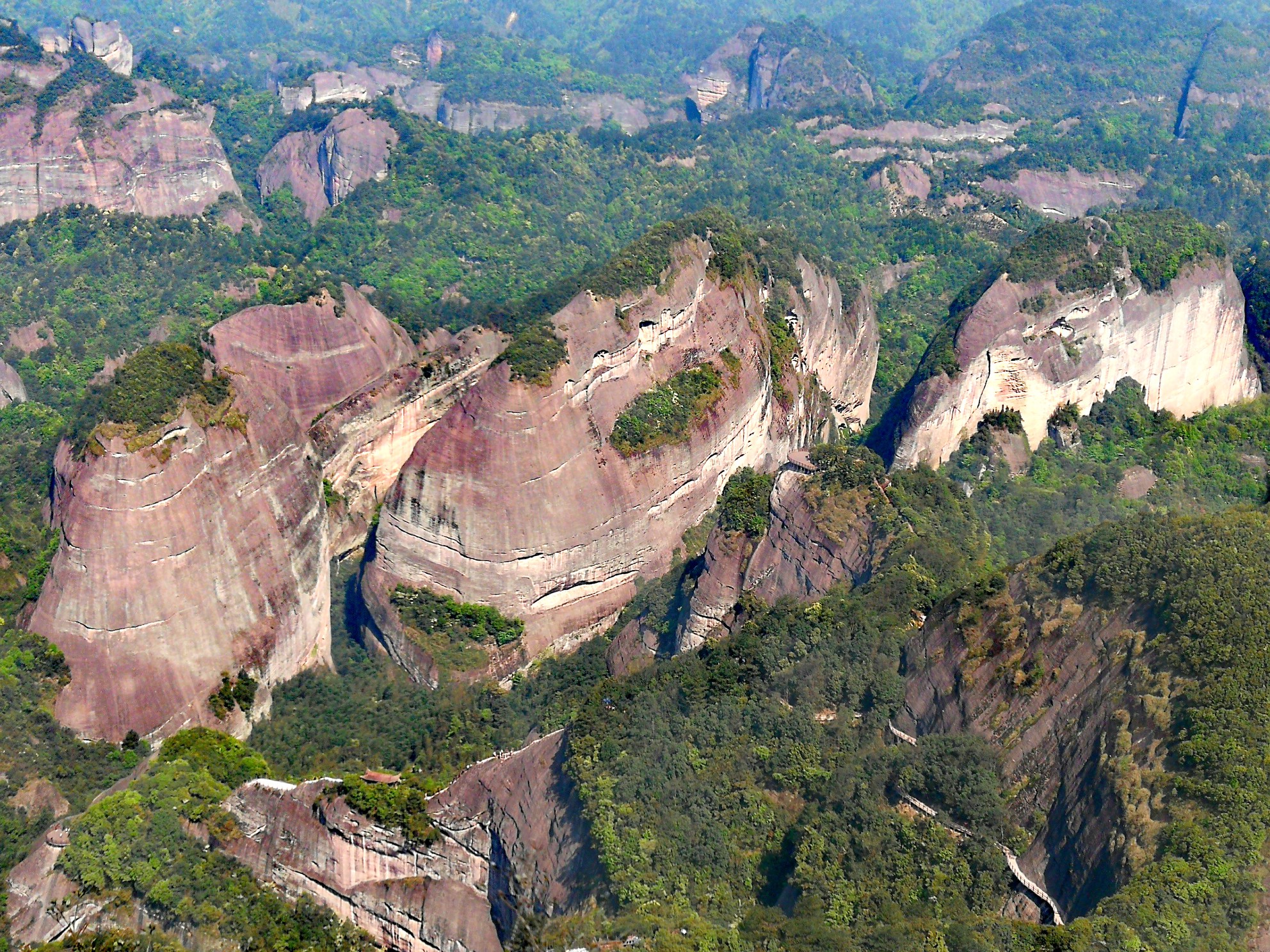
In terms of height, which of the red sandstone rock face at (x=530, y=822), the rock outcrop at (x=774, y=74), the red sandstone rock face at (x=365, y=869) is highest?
the red sandstone rock face at (x=530, y=822)

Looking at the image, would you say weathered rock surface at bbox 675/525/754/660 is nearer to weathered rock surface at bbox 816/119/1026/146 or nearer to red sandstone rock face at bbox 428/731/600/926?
red sandstone rock face at bbox 428/731/600/926

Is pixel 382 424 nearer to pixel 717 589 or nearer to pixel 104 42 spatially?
pixel 717 589

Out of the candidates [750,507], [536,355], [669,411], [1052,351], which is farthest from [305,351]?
[1052,351]

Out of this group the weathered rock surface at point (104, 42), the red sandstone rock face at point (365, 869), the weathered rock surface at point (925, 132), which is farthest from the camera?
the weathered rock surface at point (104, 42)

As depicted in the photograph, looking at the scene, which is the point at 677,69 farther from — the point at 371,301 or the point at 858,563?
the point at 858,563

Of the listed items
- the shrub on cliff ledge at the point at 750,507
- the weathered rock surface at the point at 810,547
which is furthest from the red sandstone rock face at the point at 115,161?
the weathered rock surface at the point at 810,547

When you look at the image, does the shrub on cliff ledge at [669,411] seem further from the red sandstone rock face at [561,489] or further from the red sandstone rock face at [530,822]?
the red sandstone rock face at [530,822]

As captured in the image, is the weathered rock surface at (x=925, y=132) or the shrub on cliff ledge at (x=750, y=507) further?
the weathered rock surface at (x=925, y=132)
